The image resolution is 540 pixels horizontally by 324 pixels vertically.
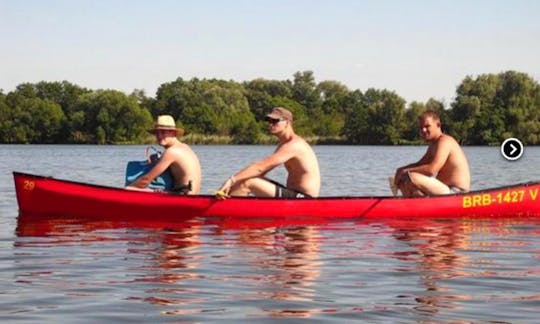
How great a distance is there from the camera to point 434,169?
13.4 metres

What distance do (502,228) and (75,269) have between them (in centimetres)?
601

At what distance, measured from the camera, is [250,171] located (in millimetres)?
12727

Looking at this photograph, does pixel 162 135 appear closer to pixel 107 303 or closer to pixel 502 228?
pixel 502 228

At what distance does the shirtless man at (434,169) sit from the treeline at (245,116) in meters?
68.0

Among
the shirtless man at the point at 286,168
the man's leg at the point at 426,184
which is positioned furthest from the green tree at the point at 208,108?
the shirtless man at the point at 286,168

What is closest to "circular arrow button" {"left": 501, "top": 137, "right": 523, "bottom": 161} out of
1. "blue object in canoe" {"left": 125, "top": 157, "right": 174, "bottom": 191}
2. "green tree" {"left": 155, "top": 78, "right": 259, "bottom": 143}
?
"blue object in canoe" {"left": 125, "top": 157, "right": 174, "bottom": 191}

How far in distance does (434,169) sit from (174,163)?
3431 millimetres

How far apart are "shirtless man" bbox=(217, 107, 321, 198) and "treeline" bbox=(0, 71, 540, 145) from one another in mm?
69214

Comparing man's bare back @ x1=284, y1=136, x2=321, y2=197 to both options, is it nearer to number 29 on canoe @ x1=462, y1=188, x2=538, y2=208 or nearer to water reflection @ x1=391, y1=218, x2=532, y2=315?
water reflection @ x1=391, y1=218, x2=532, y2=315

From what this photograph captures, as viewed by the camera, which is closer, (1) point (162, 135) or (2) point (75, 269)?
(2) point (75, 269)

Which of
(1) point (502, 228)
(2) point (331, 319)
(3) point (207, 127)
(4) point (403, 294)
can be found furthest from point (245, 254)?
(3) point (207, 127)

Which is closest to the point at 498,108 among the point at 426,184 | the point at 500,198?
the point at 500,198

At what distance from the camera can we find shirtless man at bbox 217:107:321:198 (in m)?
12.4

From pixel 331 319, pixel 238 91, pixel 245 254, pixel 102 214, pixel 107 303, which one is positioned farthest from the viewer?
pixel 238 91
